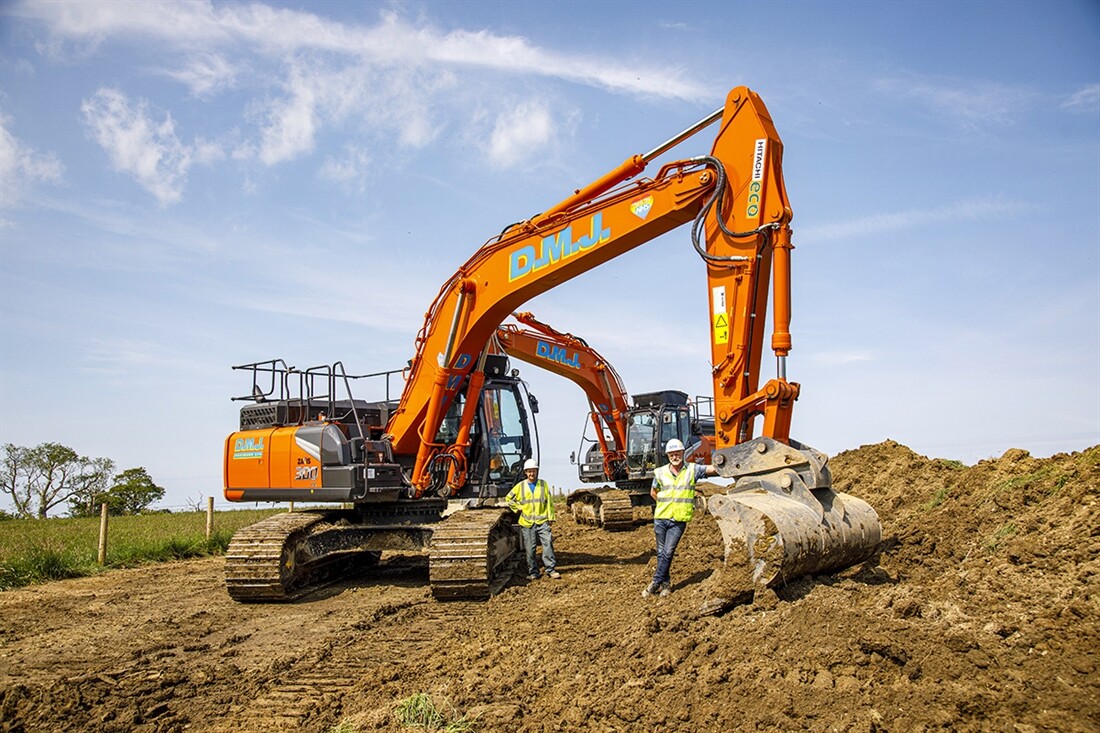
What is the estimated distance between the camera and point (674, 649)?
607cm

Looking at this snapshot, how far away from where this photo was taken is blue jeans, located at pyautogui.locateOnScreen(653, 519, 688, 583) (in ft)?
26.8

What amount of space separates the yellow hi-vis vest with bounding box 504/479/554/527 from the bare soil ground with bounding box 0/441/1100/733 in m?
0.81

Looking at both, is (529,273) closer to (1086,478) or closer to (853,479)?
(1086,478)

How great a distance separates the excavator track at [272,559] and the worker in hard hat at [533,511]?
2.58 meters

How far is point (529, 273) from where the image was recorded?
10211mm

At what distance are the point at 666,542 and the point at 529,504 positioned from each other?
9.45 feet

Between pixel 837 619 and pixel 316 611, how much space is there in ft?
20.2

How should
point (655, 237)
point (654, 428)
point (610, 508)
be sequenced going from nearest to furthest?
point (655, 237)
point (610, 508)
point (654, 428)

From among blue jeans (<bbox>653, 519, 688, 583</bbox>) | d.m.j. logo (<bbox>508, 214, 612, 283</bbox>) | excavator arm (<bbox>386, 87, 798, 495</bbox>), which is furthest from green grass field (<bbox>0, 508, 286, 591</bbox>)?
blue jeans (<bbox>653, 519, 688, 583</bbox>)

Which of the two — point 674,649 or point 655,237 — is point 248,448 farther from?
point 674,649

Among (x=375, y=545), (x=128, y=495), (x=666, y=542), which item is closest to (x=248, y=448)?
(x=375, y=545)

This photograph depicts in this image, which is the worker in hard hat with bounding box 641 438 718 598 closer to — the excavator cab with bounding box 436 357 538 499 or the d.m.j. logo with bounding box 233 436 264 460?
the excavator cab with bounding box 436 357 538 499

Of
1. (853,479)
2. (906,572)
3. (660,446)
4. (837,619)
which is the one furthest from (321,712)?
(660,446)

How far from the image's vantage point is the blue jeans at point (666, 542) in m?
8.18
